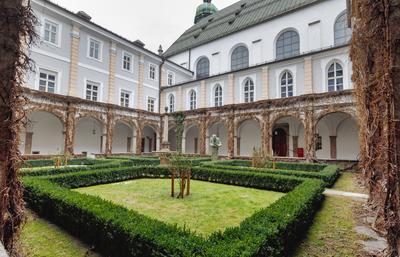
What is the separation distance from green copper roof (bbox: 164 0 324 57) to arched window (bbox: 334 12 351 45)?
110 inches

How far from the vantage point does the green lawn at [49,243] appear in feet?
12.4

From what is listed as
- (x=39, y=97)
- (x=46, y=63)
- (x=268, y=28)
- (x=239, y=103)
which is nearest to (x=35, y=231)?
(x=39, y=97)

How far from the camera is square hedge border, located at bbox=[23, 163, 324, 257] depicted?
115 inches

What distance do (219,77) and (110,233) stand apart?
21.2 metres

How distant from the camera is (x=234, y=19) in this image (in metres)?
29.6

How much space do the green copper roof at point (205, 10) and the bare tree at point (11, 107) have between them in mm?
42506

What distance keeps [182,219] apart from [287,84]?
1696cm

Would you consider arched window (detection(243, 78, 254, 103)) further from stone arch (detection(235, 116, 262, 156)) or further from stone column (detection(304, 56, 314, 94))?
stone column (detection(304, 56, 314, 94))

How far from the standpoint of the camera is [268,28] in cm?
2475

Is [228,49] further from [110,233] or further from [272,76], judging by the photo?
[110,233]

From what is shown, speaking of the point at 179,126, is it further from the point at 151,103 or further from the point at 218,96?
the point at 218,96

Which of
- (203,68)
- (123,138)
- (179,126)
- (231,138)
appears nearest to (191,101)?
(179,126)

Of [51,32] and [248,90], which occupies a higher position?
[51,32]

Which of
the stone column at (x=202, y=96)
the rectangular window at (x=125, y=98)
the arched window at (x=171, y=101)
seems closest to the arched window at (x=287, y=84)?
the stone column at (x=202, y=96)
